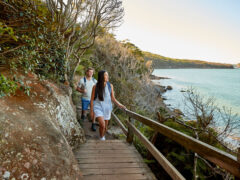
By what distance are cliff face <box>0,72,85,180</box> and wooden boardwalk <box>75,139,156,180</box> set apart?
0.45m

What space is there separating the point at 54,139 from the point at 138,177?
1.44 metres

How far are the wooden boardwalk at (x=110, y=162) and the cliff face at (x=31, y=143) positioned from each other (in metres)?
0.45

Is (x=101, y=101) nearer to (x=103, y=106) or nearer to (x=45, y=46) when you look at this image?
(x=103, y=106)

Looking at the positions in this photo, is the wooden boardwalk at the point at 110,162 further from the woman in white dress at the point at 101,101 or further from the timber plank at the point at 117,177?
the woman in white dress at the point at 101,101

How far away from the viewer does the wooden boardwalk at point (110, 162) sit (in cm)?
246

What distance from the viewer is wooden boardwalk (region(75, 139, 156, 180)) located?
246 cm

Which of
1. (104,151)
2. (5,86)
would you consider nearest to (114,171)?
(104,151)

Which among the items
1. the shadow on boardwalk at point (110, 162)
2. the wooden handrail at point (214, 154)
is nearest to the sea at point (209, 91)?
the shadow on boardwalk at point (110, 162)

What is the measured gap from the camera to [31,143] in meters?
1.96

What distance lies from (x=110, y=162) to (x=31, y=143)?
4.76 feet

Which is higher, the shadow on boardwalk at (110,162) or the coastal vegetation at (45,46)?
the coastal vegetation at (45,46)

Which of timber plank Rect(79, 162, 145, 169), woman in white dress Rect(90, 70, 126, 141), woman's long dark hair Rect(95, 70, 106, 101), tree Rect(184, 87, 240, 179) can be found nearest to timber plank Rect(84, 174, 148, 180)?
timber plank Rect(79, 162, 145, 169)

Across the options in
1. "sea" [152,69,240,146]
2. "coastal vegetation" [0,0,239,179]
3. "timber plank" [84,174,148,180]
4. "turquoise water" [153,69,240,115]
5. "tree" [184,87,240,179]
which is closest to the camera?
"timber plank" [84,174,148,180]

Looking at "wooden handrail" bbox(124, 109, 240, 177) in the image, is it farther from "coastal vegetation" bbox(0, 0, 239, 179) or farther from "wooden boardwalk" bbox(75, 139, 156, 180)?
"coastal vegetation" bbox(0, 0, 239, 179)
